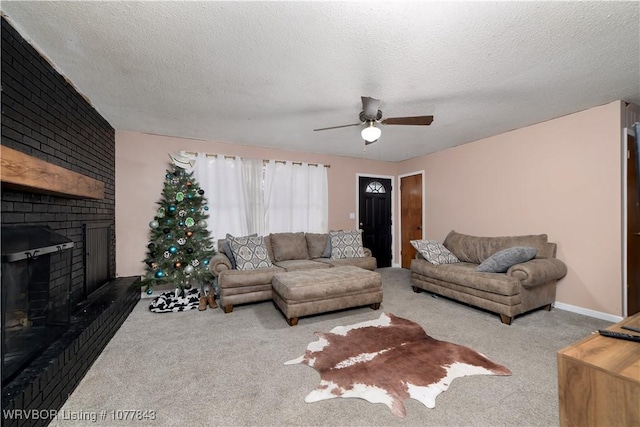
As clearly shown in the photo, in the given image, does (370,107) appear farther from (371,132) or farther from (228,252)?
(228,252)

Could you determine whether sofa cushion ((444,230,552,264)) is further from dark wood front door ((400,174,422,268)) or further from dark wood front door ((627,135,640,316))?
dark wood front door ((400,174,422,268))

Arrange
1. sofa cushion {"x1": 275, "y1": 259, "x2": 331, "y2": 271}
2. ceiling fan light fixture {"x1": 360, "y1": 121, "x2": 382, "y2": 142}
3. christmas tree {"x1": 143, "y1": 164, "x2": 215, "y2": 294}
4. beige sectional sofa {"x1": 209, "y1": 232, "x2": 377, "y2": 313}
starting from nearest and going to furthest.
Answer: ceiling fan light fixture {"x1": 360, "y1": 121, "x2": 382, "y2": 142}, beige sectional sofa {"x1": 209, "y1": 232, "x2": 377, "y2": 313}, christmas tree {"x1": 143, "y1": 164, "x2": 215, "y2": 294}, sofa cushion {"x1": 275, "y1": 259, "x2": 331, "y2": 271}

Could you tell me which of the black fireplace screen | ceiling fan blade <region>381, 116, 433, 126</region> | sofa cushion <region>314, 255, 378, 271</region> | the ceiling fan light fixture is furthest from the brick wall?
sofa cushion <region>314, 255, 378, 271</region>

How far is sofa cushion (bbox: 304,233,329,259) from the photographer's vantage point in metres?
4.55

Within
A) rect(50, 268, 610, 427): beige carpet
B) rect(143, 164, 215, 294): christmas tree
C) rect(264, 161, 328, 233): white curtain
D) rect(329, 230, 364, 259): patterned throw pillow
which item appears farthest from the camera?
rect(264, 161, 328, 233): white curtain

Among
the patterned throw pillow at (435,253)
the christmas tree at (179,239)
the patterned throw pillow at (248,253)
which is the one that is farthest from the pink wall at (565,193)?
the christmas tree at (179,239)

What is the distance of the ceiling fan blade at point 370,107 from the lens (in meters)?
2.41

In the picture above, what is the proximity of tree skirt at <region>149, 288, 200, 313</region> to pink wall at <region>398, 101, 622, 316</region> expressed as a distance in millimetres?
4478

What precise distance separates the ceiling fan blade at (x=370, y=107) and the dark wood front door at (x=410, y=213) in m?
3.21

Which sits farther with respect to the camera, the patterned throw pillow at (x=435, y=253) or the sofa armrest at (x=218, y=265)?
the patterned throw pillow at (x=435, y=253)

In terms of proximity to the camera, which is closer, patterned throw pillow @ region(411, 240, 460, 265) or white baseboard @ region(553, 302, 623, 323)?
white baseboard @ region(553, 302, 623, 323)

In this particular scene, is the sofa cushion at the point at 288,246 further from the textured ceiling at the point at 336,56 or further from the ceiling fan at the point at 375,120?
the ceiling fan at the point at 375,120

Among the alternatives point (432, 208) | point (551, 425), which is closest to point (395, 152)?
point (432, 208)

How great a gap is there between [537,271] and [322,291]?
2424 millimetres
